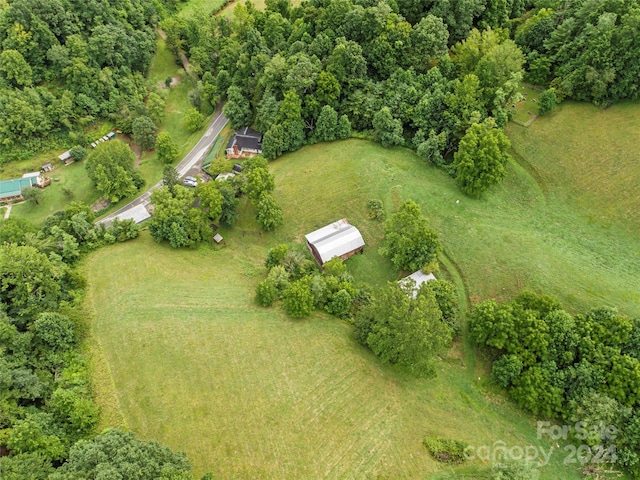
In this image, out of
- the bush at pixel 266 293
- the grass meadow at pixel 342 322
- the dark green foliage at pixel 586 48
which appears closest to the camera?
the grass meadow at pixel 342 322

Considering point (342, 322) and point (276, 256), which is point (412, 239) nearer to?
point (342, 322)

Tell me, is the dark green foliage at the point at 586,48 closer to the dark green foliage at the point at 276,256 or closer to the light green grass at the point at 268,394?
the light green grass at the point at 268,394

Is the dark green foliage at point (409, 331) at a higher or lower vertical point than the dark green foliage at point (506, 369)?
higher

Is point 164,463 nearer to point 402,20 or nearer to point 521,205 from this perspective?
point 521,205

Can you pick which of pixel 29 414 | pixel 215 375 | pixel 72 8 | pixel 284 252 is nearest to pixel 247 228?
pixel 284 252

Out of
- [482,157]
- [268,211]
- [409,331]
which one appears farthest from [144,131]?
[409,331]

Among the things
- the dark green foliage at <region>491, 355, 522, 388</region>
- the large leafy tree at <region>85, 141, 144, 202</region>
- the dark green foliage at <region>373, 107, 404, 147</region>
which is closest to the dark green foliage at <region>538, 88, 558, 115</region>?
the dark green foliage at <region>373, 107, 404, 147</region>

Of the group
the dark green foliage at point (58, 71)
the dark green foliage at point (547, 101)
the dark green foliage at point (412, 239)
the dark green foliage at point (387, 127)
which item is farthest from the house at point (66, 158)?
the dark green foliage at point (547, 101)
